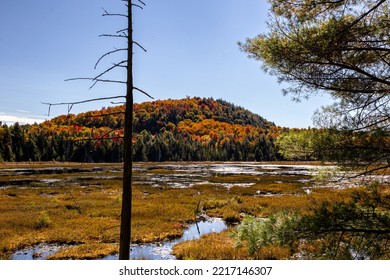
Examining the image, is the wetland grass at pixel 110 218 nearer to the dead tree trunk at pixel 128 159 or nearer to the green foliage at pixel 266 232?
the green foliage at pixel 266 232

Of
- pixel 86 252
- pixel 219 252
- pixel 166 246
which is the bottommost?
pixel 166 246

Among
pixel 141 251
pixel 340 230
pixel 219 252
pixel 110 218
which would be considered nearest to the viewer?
pixel 340 230

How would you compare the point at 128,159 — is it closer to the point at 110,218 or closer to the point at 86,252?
the point at 86,252

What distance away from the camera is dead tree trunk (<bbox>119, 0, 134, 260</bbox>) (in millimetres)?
8547

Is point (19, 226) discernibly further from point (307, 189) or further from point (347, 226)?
point (307, 189)

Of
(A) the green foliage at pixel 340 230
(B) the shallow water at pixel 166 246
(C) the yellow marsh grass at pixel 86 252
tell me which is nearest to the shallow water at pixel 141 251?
(B) the shallow water at pixel 166 246

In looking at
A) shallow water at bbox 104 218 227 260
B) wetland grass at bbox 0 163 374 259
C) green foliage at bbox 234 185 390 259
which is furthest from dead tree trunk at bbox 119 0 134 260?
shallow water at bbox 104 218 227 260

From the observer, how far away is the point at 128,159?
28.2ft

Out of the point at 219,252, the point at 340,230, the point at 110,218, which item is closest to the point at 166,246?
the point at 219,252

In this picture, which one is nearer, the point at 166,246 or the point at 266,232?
the point at 266,232

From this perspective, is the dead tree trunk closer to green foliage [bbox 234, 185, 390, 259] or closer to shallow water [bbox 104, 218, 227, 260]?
green foliage [bbox 234, 185, 390, 259]

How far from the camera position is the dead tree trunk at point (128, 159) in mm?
8547

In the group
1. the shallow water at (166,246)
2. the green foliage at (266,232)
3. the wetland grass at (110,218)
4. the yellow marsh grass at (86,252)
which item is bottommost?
the shallow water at (166,246)

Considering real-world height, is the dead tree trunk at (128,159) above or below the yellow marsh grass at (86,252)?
above
